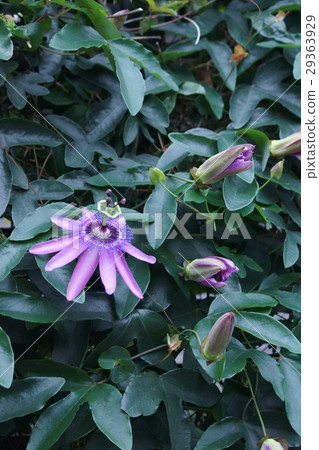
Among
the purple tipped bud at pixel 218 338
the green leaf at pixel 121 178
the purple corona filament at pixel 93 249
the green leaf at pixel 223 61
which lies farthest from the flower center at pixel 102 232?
the green leaf at pixel 223 61

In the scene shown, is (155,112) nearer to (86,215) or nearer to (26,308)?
(86,215)

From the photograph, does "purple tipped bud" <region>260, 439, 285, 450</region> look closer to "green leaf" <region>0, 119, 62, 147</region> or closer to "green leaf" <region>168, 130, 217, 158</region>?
"green leaf" <region>168, 130, 217, 158</region>

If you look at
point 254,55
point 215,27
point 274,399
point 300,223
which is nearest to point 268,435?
point 274,399

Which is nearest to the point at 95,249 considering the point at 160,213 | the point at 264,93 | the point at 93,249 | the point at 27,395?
the point at 93,249

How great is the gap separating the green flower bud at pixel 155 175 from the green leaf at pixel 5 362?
0.33m

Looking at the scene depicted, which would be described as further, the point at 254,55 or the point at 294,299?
the point at 254,55

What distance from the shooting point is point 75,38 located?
2.83 feet

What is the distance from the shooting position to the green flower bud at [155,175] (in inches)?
32.8

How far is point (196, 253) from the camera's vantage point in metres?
0.88

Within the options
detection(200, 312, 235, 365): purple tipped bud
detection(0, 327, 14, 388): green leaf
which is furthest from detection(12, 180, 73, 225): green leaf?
detection(200, 312, 235, 365): purple tipped bud

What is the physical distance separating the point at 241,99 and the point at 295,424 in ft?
2.02

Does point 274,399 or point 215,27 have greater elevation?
point 215,27

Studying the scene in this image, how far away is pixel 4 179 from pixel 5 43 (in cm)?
21
